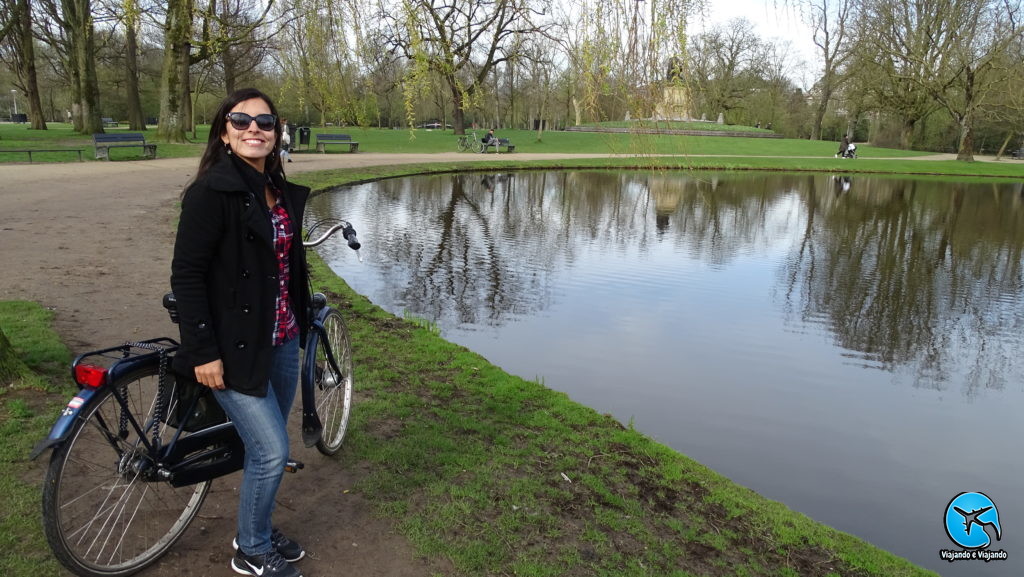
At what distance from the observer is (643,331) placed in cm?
832

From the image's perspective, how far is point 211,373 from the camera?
243 centimetres

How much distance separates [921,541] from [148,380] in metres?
4.73

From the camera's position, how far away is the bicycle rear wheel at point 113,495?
Answer: 8.20 feet

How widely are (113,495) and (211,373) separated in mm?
1042

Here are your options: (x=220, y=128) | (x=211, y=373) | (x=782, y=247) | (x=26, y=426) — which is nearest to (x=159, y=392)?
(x=211, y=373)

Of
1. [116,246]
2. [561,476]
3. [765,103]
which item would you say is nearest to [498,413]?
[561,476]

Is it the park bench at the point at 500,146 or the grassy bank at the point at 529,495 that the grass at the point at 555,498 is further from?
the park bench at the point at 500,146

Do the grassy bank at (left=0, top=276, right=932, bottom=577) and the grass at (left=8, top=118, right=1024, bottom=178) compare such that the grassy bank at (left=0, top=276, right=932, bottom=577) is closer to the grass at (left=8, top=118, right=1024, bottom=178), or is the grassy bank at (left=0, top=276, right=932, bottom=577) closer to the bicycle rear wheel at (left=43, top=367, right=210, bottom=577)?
the bicycle rear wheel at (left=43, top=367, right=210, bottom=577)

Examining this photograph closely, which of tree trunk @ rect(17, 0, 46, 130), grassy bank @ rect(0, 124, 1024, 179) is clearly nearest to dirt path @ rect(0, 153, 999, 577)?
grassy bank @ rect(0, 124, 1024, 179)

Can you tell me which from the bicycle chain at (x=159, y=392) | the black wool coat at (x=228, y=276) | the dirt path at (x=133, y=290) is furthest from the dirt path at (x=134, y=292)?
the black wool coat at (x=228, y=276)

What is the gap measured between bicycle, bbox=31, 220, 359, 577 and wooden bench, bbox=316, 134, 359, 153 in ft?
102

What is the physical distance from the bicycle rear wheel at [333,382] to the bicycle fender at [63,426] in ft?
3.86

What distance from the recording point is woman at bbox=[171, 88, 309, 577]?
2359 mm

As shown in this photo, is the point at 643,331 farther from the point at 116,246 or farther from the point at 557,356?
the point at 116,246
